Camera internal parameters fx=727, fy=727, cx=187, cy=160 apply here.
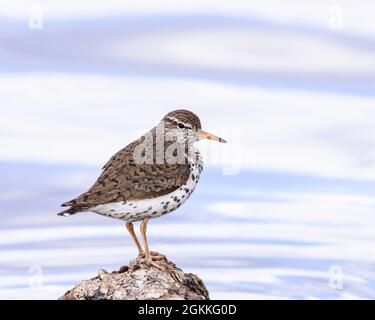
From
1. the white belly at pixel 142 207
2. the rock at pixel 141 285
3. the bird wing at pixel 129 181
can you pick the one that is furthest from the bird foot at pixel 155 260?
the bird wing at pixel 129 181

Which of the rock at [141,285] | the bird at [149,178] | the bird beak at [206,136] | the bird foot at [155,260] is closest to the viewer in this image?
the rock at [141,285]

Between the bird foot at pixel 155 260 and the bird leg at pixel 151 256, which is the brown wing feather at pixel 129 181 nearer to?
the bird leg at pixel 151 256

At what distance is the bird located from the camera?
12.4 m

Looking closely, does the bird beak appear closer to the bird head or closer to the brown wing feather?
the bird head

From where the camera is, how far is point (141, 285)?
37.7 ft

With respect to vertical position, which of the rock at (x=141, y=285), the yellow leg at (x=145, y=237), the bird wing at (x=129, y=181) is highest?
the bird wing at (x=129, y=181)

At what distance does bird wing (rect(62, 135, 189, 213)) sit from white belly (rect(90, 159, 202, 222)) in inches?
3.4

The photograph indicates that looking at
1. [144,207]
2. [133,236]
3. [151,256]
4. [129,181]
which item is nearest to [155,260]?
[151,256]

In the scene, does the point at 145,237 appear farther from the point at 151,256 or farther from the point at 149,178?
the point at 149,178

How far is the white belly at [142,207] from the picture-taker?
12383mm

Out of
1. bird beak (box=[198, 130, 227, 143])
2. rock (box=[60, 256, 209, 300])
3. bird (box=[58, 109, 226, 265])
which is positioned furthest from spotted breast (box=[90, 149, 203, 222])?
bird beak (box=[198, 130, 227, 143])
